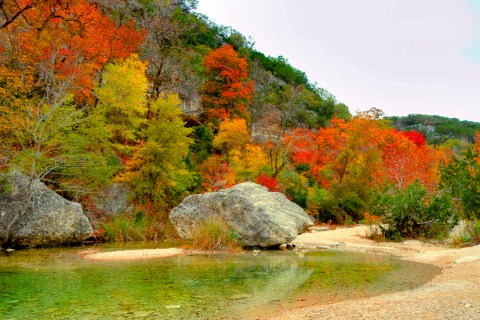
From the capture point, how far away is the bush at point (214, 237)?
561 inches

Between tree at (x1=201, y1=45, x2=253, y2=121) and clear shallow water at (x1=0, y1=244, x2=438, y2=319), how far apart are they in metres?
27.2

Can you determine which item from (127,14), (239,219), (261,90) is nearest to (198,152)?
(239,219)

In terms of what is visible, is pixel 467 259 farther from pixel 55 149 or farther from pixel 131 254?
pixel 55 149

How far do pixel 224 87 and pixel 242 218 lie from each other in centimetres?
2614

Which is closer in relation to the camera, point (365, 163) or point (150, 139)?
point (150, 139)

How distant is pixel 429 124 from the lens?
305 feet

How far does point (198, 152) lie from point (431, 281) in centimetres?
2395

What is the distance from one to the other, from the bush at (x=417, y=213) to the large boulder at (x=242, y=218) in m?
3.82

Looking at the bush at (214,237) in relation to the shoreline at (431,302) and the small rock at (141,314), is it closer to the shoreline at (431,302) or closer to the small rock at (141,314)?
the shoreline at (431,302)

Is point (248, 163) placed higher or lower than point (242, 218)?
higher

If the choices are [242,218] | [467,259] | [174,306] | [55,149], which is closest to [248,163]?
[242,218]

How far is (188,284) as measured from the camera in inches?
331

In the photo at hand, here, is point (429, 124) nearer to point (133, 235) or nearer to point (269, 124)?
point (269, 124)

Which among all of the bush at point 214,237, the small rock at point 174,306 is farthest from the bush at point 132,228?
the small rock at point 174,306
